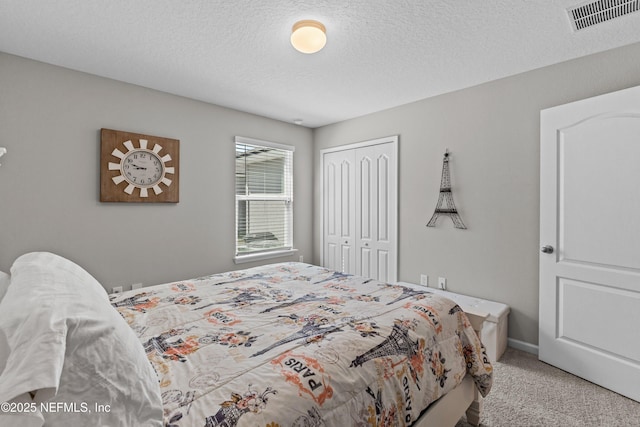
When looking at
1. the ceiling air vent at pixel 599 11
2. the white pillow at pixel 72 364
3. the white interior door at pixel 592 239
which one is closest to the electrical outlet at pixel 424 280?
the white interior door at pixel 592 239

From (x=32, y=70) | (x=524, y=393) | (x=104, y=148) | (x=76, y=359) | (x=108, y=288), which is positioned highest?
(x=32, y=70)

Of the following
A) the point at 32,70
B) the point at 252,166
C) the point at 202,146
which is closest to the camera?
the point at 32,70

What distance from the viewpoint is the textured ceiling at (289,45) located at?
6.24 ft

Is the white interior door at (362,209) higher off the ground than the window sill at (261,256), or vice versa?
the white interior door at (362,209)

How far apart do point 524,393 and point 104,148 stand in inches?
157

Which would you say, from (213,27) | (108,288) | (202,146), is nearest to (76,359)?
(213,27)

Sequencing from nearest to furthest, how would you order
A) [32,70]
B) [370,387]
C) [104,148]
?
[370,387] < [32,70] < [104,148]

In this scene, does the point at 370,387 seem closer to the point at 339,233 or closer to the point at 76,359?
the point at 76,359

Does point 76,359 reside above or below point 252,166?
below

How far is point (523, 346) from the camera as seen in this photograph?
2.79 m

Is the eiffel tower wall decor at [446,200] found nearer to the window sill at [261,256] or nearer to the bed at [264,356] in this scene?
the bed at [264,356]

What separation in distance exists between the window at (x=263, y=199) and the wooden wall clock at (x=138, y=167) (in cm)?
84

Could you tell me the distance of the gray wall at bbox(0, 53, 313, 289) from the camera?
8.10 feet

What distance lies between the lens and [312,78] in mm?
2906
